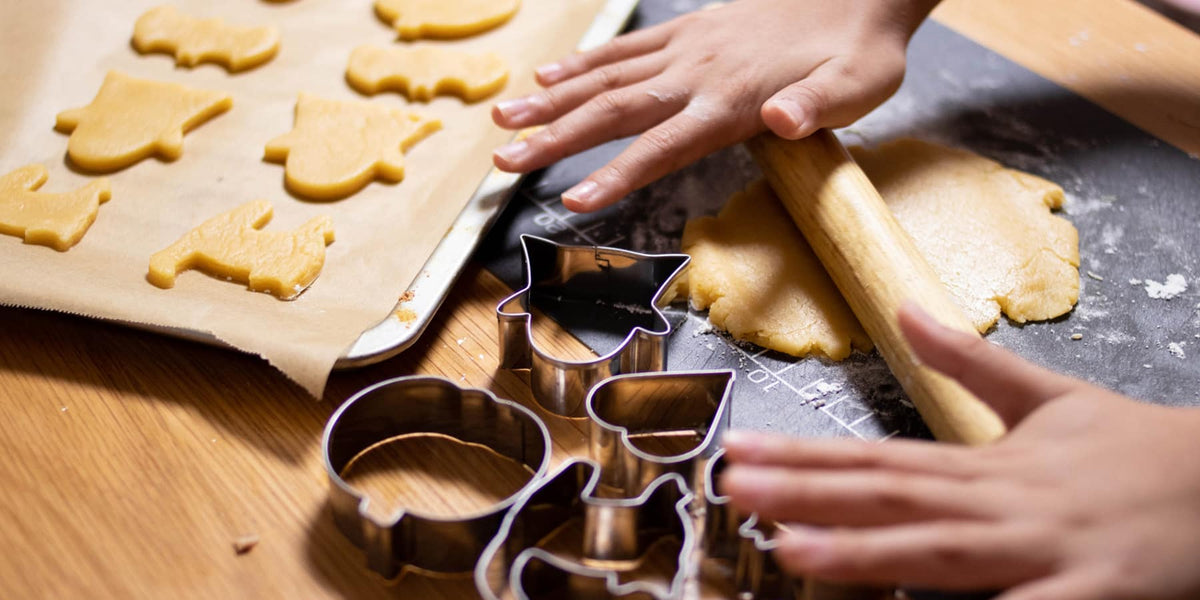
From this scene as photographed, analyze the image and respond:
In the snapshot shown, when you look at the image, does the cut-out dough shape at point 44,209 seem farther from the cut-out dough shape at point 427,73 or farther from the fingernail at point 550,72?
the fingernail at point 550,72

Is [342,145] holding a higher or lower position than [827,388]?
higher

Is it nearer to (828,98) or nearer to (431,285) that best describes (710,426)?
(431,285)

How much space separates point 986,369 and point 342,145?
0.95 metres

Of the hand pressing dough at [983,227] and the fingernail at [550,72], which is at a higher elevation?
the fingernail at [550,72]

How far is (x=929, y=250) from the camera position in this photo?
1.24m

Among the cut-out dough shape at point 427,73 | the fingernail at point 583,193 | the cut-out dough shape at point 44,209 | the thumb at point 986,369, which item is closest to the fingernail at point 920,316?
the thumb at point 986,369

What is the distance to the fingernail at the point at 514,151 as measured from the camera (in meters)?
1.29

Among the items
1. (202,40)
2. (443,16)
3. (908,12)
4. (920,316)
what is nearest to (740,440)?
(920,316)

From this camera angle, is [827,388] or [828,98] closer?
[827,388]

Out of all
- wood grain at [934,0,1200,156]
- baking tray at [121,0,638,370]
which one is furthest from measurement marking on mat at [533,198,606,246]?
wood grain at [934,0,1200,156]

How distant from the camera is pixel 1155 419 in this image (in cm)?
78

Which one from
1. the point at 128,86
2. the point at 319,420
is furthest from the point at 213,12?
the point at 319,420

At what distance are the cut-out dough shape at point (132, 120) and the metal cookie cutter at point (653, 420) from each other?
814 mm

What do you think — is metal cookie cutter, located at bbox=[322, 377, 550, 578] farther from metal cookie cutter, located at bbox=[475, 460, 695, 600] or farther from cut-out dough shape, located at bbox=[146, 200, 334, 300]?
cut-out dough shape, located at bbox=[146, 200, 334, 300]
